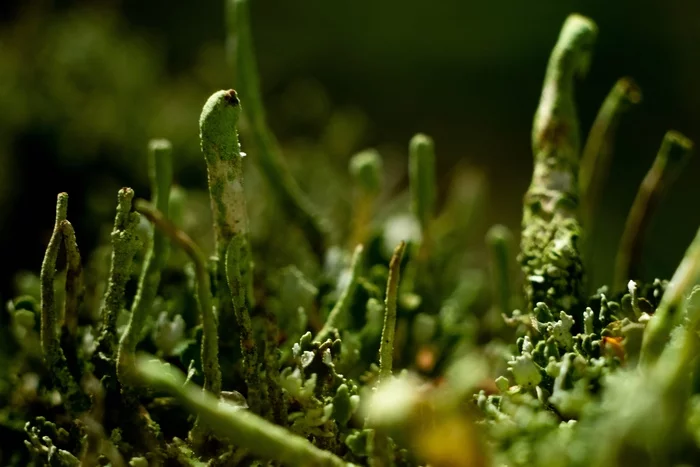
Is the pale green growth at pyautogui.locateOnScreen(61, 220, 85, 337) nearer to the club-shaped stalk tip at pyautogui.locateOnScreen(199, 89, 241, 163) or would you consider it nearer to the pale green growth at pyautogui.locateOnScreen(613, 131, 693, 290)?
the club-shaped stalk tip at pyautogui.locateOnScreen(199, 89, 241, 163)

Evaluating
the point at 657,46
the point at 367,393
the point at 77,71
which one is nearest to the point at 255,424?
the point at 367,393

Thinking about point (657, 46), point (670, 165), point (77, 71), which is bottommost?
point (670, 165)

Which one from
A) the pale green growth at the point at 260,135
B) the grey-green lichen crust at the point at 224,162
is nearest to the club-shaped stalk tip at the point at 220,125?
the grey-green lichen crust at the point at 224,162

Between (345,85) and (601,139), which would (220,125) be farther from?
(345,85)

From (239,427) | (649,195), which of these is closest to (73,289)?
(239,427)

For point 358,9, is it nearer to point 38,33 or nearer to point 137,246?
point 38,33

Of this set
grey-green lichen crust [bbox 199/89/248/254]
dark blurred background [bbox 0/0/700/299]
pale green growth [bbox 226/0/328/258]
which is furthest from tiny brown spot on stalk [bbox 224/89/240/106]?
dark blurred background [bbox 0/0/700/299]

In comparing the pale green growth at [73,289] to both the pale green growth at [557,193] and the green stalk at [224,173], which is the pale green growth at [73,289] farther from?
the pale green growth at [557,193]
